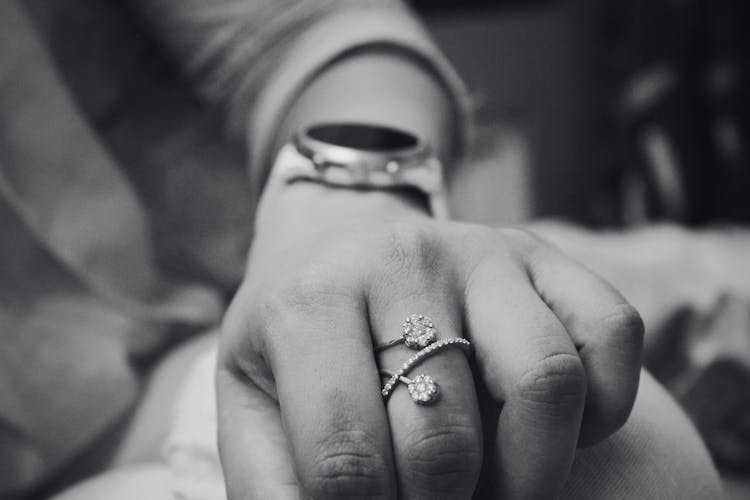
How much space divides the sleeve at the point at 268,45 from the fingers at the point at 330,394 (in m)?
0.29

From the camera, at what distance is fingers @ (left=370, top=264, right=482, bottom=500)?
24 centimetres

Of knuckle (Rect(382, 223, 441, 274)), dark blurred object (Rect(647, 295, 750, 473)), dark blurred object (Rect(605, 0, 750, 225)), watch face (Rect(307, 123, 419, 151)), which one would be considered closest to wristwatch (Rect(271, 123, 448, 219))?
watch face (Rect(307, 123, 419, 151))

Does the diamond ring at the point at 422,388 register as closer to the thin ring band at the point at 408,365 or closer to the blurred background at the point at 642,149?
the thin ring band at the point at 408,365

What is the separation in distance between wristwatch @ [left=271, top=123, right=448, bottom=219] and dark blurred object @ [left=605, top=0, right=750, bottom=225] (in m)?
0.98

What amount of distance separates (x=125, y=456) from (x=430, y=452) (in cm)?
32

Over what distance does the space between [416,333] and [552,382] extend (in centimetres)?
5

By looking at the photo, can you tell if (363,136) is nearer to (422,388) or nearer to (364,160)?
(364,160)

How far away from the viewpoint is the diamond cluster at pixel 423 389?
0.82 feet

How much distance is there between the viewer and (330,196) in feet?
1.37

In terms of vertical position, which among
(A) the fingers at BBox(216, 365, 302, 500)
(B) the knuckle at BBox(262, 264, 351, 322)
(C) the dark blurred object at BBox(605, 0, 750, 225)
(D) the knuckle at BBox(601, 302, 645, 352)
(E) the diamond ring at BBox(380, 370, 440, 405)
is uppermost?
(B) the knuckle at BBox(262, 264, 351, 322)

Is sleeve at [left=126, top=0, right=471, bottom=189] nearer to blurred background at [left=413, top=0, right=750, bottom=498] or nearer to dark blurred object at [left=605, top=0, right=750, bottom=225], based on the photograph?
blurred background at [left=413, top=0, right=750, bottom=498]

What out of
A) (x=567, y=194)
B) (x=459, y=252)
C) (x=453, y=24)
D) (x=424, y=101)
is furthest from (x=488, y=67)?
(x=459, y=252)

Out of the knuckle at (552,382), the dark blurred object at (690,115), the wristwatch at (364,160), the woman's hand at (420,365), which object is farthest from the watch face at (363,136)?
the dark blurred object at (690,115)

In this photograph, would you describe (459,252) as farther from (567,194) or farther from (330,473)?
(567,194)
